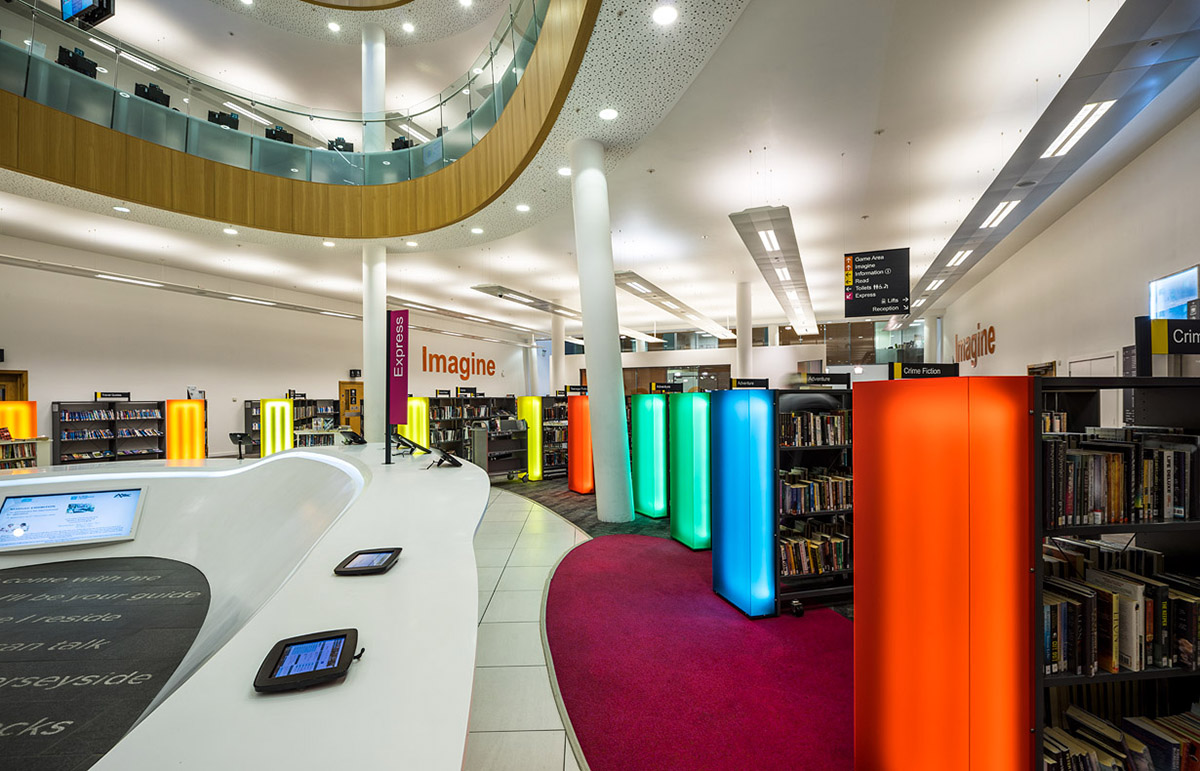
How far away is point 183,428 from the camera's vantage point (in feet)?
32.8

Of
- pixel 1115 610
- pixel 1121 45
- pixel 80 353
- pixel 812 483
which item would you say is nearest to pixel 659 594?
pixel 812 483

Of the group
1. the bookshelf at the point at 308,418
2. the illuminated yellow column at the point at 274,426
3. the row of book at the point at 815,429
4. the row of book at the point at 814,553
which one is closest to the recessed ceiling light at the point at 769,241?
the row of book at the point at 815,429

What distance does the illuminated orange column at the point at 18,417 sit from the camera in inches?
302

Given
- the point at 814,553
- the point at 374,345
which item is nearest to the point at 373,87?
the point at 374,345

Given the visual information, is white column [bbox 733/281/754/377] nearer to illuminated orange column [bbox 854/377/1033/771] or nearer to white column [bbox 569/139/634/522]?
white column [bbox 569/139/634/522]

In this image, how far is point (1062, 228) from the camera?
790cm

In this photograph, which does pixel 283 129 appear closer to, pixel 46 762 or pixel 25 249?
pixel 25 249

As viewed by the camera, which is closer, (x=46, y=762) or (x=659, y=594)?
(x=46, y=762)

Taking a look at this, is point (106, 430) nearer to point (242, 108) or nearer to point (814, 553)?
point (242, 108)

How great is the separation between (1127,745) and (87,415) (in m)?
14.0

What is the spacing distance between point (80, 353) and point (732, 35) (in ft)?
42.7

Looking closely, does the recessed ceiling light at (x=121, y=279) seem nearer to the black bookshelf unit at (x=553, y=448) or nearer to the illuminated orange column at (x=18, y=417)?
the illuminated orange column at (x=18, y=417)

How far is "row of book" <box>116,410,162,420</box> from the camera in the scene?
9.98 m

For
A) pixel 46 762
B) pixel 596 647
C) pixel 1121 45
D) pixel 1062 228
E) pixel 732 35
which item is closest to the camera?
pixel 46 762
